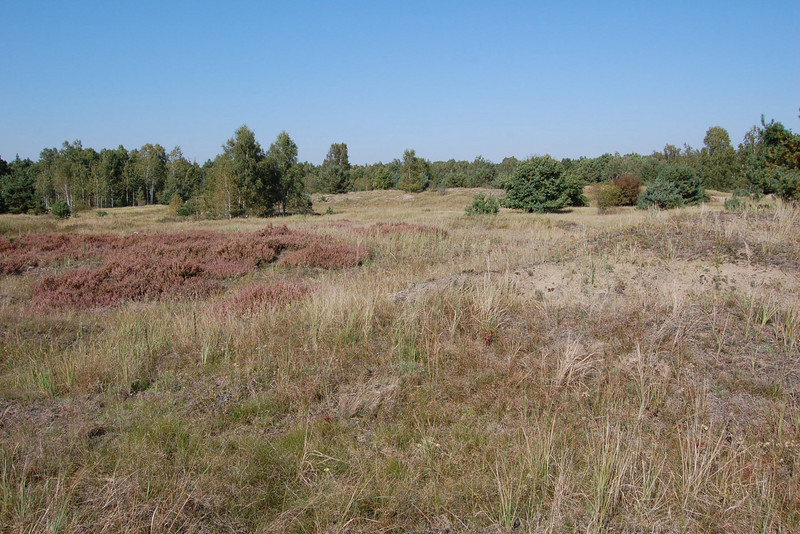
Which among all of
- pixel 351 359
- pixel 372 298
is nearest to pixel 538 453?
pixel 351 359

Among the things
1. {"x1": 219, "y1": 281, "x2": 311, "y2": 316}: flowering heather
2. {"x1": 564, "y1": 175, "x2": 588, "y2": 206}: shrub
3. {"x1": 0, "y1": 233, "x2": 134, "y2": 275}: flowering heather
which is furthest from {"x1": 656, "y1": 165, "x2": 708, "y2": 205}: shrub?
{"x1": 0, "y1": 233, "x2": 134, "y2": 275}: flowering heather

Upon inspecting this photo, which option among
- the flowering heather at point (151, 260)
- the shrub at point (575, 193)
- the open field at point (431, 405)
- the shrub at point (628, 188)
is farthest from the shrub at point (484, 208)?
the open field at point (431, 405)

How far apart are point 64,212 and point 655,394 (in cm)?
4047

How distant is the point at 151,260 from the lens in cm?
1202

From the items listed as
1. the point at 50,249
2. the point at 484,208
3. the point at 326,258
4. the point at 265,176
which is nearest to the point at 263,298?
the point at 326,258

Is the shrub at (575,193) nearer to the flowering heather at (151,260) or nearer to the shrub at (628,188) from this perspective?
the shrub at (628,188)

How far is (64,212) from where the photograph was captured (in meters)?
33.8

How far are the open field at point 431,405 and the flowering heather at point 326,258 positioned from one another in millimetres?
4517

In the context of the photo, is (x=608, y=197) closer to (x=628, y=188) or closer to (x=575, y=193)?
(x=628, y=188)

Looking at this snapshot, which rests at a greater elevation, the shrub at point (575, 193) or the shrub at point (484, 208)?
the shrub at point (575, 193)

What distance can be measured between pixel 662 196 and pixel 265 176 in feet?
91.6

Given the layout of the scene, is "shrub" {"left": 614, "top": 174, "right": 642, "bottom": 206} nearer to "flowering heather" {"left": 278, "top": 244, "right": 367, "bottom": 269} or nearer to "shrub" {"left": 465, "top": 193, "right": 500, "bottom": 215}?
"shrub" {"left": 465, "top": 193, "right": 500, "bottom": 215}

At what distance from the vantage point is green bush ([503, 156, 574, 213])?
104ft

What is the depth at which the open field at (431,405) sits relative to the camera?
277 cm
